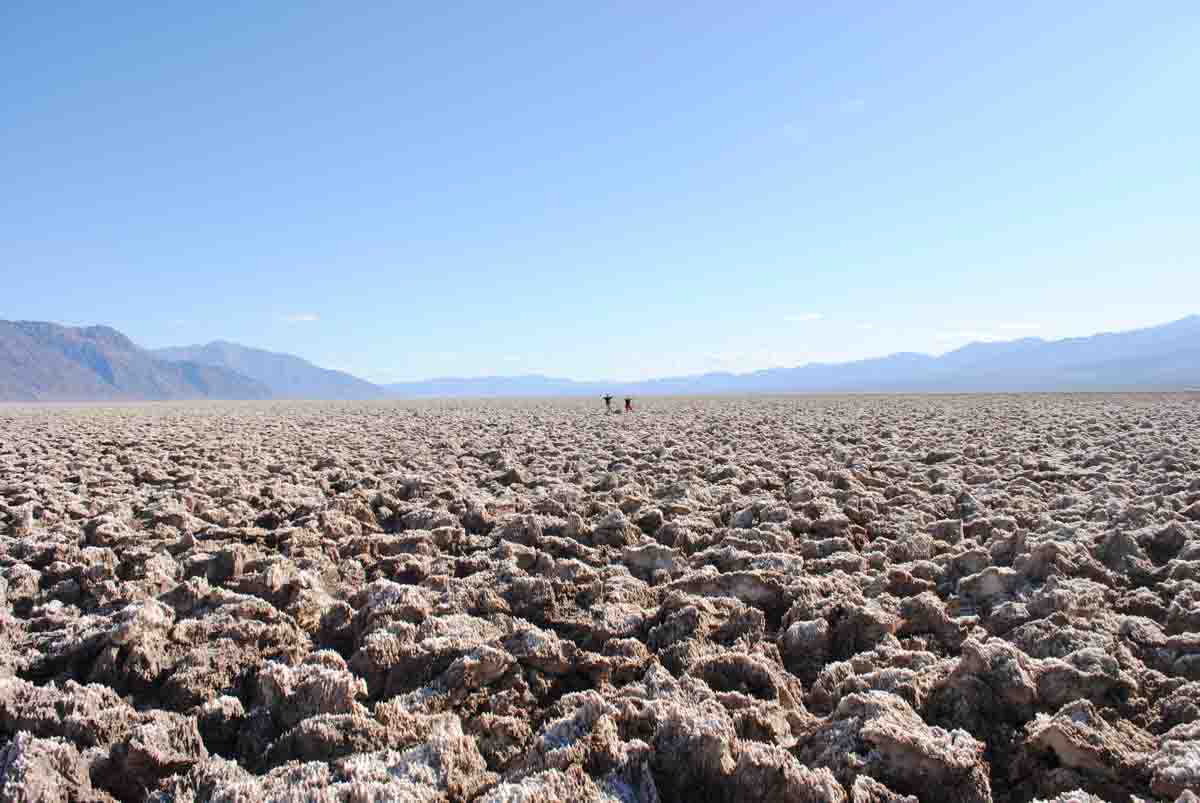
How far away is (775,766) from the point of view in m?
2.20

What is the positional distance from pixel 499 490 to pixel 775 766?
5.70 metres

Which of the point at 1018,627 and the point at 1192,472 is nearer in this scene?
the point at 1018,627

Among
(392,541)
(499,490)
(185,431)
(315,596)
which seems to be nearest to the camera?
(315,596)

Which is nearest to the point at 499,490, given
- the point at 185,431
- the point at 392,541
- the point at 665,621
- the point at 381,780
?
the point at 392,541

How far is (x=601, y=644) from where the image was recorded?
3.52 meters

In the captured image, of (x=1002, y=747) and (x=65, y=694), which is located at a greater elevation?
(x=65, y=694)

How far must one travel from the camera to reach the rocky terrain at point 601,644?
2.29 m

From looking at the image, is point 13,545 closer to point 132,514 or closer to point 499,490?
point 132,514

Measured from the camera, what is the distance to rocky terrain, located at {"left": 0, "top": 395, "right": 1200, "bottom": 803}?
2.29 meters

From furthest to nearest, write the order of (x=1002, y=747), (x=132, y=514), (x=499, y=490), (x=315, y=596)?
1. (x=499, y=490)
2. (x=132, y=514)
3. (x=315, y=596)
4. (x=1002, y=747)

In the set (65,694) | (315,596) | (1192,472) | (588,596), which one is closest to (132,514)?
(315,596)

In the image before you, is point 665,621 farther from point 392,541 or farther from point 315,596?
point 392,541

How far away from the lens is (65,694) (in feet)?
8.84

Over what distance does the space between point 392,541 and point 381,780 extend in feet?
10.4
